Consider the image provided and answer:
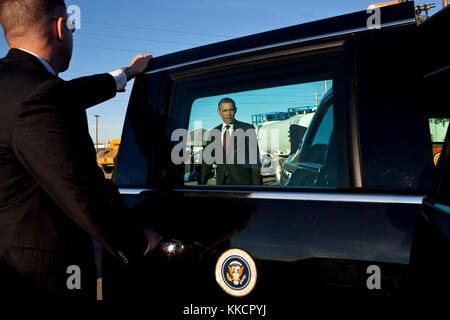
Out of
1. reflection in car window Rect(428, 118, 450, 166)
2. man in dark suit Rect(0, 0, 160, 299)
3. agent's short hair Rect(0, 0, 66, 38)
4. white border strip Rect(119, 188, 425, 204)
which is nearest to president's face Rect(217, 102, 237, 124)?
white border strip Rect(119, 188, 425, 204)

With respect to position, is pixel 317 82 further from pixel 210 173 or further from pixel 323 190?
pixel 210 173

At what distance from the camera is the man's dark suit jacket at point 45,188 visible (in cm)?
103

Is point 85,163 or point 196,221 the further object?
point 196,221

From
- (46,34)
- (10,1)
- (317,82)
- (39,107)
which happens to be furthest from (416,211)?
(10,1)

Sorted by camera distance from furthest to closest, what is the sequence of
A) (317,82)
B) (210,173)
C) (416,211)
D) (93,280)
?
(210,173) → (317,82) → (93,280) → (416,211)

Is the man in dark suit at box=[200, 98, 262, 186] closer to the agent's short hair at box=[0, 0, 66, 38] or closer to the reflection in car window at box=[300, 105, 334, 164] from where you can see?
the reflection in car window at box=[300, 105, 334, 164]

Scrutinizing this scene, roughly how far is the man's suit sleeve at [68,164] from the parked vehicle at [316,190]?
32 cm

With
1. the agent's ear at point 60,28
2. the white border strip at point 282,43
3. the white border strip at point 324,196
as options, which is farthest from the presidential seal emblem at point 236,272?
the agent's ear at point 60,28

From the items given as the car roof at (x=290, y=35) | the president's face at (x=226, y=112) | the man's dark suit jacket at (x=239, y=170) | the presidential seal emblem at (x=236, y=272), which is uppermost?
the car roof at (x=290, y=35)

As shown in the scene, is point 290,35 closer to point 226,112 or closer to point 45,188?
point 226,112

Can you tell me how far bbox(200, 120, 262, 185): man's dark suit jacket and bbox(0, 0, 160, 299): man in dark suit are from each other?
1.73 ft

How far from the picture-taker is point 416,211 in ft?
3.90

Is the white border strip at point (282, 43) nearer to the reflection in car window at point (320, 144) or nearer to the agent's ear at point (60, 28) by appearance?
the reflection in car window at point (320, 144)

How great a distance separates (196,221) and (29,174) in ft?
2.10
